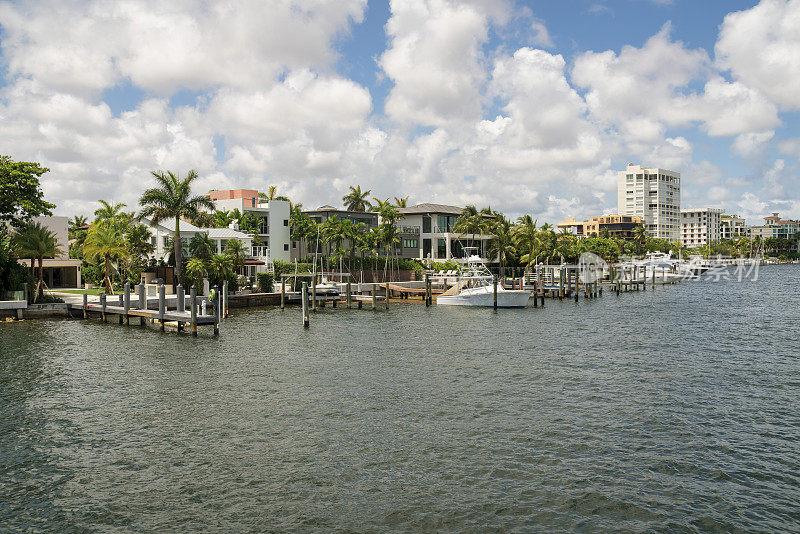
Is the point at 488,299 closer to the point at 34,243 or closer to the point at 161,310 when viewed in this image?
the point at 161,310

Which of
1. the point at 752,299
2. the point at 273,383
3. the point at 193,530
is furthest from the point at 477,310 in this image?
the point at 193,530

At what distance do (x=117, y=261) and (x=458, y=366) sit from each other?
2012 inches

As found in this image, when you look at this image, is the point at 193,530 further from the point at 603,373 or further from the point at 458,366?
the point at 603,373

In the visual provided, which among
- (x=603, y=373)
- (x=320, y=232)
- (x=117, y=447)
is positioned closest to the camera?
(x=117, y=447)

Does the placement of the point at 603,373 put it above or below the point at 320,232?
below

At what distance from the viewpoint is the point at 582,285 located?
106 meters

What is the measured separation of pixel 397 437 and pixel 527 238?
90.5m

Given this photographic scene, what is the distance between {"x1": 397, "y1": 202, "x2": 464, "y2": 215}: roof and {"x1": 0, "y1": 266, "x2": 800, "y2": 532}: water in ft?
230

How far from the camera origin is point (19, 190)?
5666cm

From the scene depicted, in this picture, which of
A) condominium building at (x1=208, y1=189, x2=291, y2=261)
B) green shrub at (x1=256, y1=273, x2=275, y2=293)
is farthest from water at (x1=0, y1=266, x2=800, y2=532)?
condominium building at (x1=208, y1=189, x2=291, y2=261)

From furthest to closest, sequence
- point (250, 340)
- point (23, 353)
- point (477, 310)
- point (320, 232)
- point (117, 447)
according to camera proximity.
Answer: point (320, 232)
point (477, 310)
point (250, 340)
point (23, 353)
point (117, 447)

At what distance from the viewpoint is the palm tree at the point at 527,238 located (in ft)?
350

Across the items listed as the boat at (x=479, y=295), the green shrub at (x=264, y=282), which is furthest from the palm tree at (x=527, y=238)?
the green shrub at (x=264, y=282)

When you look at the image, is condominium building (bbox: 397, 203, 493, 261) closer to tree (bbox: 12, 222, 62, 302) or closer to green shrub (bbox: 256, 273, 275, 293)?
green shrub (bbox: 256, 273, 275, 293)
